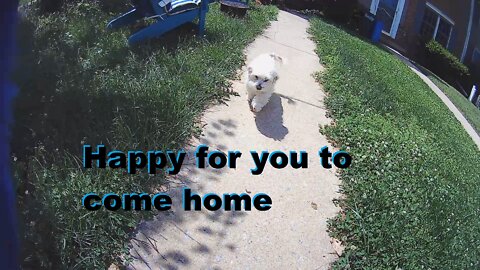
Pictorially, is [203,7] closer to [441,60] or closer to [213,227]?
[213,227]

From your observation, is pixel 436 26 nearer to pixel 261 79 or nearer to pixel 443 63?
pixel 443 63

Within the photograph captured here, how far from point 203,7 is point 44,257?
15.3ft

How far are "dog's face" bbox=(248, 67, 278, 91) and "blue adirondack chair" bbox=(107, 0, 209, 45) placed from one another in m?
1.68

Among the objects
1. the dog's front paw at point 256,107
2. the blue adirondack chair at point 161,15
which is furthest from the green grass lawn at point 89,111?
the dog's front paw at point 256,107

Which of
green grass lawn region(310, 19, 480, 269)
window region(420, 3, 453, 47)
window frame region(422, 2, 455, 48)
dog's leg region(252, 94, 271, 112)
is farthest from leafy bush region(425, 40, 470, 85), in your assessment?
dog's leg region(252, 94, 271, 112)

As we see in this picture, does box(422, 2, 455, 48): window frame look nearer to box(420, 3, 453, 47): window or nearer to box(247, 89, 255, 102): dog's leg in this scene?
box(420, 3, 453, 47): window

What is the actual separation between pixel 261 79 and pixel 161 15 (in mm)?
1947

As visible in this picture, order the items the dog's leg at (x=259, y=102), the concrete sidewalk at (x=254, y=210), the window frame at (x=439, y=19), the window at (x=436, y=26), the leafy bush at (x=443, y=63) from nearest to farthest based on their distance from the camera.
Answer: the concrete sidewalk at (x=254, y=210) < the dog's leg at (x=259, y=102) < the leafy bush at (x=443, y=63) < the window frame at (x=439, y=19) < the window at (x=436, y=26)

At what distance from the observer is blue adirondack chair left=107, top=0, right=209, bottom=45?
20.3 feet

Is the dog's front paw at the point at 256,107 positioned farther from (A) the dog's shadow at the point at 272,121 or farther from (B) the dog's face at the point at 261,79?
(B) the dog's face at the point at 261,79

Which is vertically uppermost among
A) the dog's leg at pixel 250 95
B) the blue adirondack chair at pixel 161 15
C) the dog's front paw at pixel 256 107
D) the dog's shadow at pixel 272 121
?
the blue adirondack chair at pixel 161 15

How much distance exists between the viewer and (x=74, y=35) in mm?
5723

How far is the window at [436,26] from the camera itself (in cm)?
1902

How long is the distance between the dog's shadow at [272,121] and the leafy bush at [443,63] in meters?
14.1
